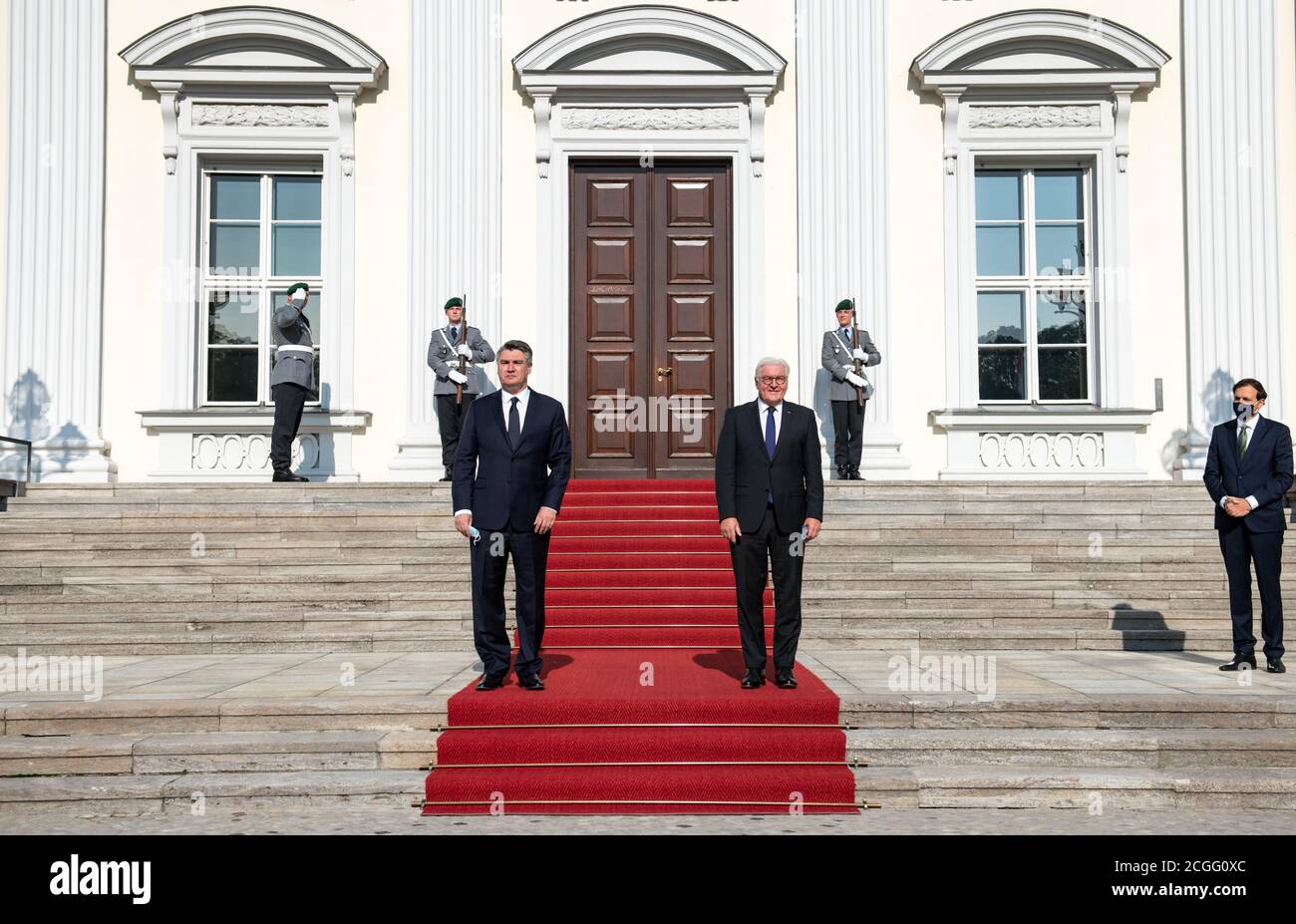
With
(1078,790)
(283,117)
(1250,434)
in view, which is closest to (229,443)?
(283,117)

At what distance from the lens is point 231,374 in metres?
14.0

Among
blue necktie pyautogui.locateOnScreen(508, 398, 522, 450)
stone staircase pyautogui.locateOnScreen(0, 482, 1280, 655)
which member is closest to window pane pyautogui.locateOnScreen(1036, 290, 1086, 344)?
→ stone staircase pyautogui.locateOnScreen(0, 482, 1280, 655)

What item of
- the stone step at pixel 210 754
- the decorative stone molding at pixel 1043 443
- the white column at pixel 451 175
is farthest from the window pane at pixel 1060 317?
the stone step at pixel 210 754

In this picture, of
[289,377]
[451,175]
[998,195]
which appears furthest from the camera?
[998,195]

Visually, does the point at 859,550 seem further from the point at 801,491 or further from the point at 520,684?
the point at 520,684

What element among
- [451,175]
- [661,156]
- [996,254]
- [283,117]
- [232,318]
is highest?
[283,117]

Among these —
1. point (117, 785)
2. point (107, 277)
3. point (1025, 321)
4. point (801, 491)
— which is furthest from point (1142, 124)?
point (117, 785)

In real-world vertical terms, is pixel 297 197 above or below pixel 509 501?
above

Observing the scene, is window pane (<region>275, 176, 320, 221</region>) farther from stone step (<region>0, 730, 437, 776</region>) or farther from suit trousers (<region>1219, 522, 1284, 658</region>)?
suit trousers (<region>1219, 522, 1284, 658</region>)

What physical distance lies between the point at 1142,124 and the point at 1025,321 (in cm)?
248

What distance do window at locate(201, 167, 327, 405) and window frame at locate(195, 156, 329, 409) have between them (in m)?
0.01

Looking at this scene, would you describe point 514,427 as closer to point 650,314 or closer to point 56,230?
point 650,314

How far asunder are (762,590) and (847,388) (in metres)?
5.62
